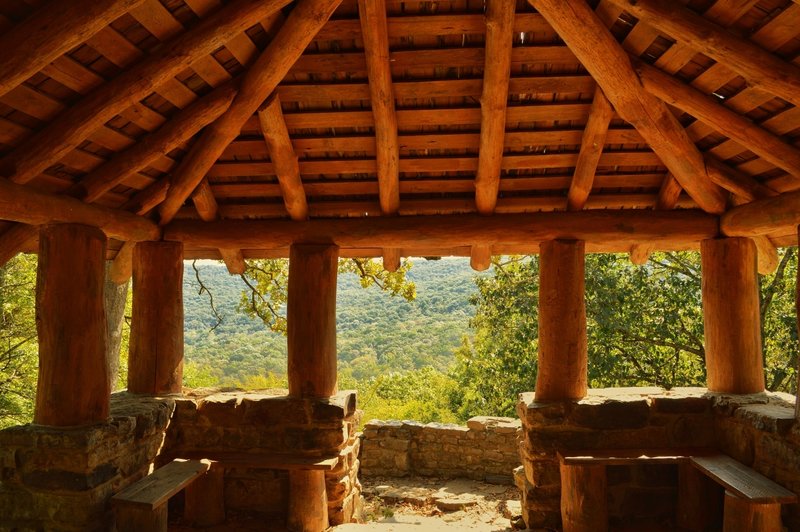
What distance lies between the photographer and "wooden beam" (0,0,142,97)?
3406 mm

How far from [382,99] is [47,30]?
268 cm

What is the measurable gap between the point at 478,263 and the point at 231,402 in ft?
10.6

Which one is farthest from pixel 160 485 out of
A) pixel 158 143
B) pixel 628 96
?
A: pixel 628 96

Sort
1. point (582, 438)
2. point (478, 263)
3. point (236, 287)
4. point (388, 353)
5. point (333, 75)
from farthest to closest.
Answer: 1. point (236, 287)
2. point (388, 353)
3. point (478, 263)
4. point (582, 438)
5. point (333, 75)

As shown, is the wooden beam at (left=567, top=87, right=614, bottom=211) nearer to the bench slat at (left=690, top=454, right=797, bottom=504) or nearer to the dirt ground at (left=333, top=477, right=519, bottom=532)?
the bench slat at (left=690, top=454, right=797, bottom=504)

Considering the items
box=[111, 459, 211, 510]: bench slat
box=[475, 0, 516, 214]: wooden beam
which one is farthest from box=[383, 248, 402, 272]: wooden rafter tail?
box=[111, 459, 211, 510]: bench slat

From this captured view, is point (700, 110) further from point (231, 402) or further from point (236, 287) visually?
point (236, 287)

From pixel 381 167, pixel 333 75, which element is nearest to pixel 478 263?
pixel 381 167

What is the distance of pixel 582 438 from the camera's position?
19.1 feet

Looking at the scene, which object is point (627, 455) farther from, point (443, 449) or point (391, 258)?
point (443, 449)

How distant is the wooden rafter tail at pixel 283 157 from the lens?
545cm

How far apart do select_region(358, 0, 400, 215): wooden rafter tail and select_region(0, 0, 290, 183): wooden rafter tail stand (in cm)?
91

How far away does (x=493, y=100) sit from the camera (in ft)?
17.1

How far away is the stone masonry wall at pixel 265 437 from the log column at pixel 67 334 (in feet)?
4.15
